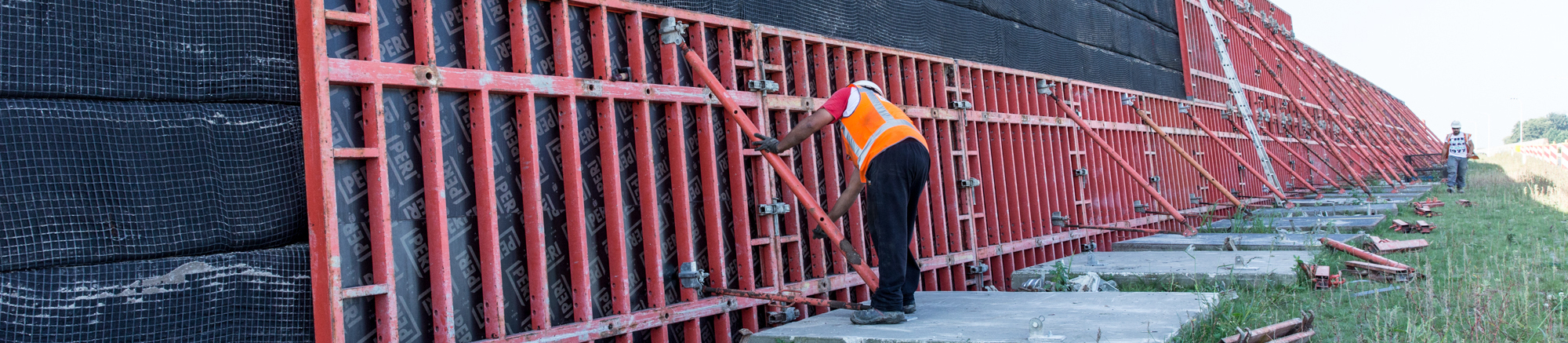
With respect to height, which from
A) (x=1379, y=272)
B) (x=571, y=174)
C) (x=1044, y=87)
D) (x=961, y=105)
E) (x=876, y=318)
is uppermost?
(x=1044, y=87)

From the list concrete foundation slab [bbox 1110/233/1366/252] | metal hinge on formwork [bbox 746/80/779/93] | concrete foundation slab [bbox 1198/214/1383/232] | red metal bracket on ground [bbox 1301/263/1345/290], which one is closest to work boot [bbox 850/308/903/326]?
metal hinge on formwork [bbox 746/80/779/93]

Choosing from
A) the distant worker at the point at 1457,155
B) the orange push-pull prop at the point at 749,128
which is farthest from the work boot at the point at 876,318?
the distant worker at the point at 1457,155

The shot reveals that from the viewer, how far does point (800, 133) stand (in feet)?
17.4

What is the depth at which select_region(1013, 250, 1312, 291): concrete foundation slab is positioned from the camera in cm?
734

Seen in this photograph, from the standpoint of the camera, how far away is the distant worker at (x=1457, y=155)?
61.3ft

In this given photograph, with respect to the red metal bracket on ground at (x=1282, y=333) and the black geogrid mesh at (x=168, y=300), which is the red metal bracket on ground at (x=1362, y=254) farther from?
the black geogrid mesh at (x=168, y=300)

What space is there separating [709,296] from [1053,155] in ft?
19.8

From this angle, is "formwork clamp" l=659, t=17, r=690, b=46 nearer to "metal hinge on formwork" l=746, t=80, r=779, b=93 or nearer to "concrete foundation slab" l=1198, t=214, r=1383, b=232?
"metal hinge on formwork" l=746, t=80, r=779, b=93

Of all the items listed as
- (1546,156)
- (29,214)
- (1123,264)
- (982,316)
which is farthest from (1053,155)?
(1546,156)

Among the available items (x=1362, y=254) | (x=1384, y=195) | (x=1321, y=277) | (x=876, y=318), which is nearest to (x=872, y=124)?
(x=876, y=318)

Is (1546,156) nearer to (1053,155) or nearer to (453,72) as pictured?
(1053,155)

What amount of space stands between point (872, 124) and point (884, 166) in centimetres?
24

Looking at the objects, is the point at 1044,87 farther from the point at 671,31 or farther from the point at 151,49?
the point at 151,49

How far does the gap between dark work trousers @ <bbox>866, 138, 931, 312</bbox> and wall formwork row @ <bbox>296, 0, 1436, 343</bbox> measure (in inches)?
41.6
